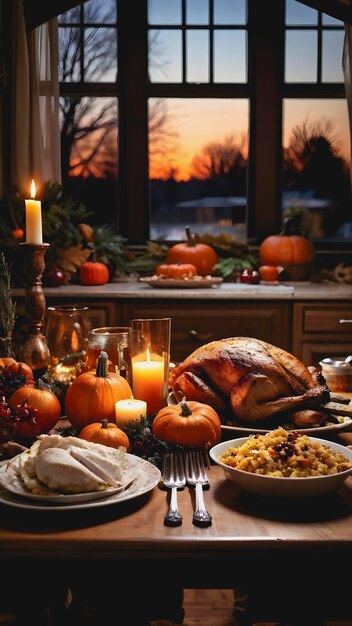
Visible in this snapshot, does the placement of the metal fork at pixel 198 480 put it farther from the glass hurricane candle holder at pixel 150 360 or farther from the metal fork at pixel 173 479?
the glass hurricane candle holder at pixel 150 360

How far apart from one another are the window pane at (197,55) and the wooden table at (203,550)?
365 cm

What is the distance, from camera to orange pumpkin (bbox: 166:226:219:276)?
402cm

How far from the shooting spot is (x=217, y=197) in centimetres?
448

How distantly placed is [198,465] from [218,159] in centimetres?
342

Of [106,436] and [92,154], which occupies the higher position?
[92,154]

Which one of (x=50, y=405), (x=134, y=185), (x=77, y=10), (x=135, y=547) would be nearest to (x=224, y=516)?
(x=135, y=547)

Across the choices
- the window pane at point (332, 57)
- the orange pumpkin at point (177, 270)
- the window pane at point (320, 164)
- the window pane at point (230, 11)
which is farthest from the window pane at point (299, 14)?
the orange pumpkin at point (177, 270)

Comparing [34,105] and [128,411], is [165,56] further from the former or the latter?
[128,411]

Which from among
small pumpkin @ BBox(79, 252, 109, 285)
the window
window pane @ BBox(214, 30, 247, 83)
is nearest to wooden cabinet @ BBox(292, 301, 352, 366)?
the window

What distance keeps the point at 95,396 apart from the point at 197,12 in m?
3.42

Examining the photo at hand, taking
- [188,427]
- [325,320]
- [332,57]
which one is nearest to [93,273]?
[325,320]

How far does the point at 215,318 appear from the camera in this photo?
3590 millimetres

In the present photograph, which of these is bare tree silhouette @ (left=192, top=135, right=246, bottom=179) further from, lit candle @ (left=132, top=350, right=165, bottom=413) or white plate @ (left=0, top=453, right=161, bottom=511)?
white plate @ (left=0, top=453, right=161, bottom=511)

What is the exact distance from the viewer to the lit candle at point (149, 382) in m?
1.59
